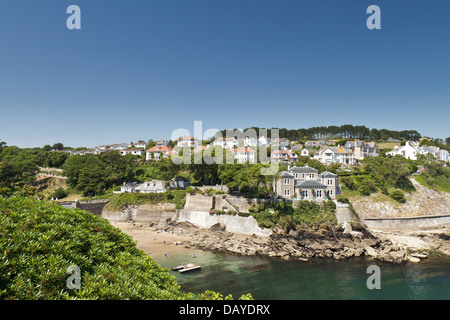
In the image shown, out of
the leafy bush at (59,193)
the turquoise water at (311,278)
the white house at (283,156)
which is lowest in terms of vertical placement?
the turquoise water at (311,278)

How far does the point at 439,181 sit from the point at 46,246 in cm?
7035

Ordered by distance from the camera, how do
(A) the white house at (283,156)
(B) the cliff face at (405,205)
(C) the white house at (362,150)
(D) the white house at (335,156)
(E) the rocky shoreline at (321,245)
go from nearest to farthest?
1. (E) the rocky shoreline at (321,245)
2. (B) the cliff face at (405,205)
3. (D) the white house at (335,156)
4. (A) the white house at (283,156)
5. (C) the white house at (362,150)

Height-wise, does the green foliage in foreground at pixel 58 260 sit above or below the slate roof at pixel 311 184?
above

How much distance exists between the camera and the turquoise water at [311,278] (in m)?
20.2

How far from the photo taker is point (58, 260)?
20.5 ft

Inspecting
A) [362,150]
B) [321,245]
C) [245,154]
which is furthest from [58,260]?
[362,150]

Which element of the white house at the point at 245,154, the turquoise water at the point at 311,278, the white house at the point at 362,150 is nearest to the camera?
the turquoise water at the point at 311,278

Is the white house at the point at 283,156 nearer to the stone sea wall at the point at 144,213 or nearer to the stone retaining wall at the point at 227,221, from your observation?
the stone retaining wall at the point at 227,221

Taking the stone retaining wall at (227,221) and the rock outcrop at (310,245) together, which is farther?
the stone retaining wall at (227,221)

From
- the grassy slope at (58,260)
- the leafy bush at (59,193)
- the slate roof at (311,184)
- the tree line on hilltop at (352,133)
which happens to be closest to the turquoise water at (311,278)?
the grassy slope at (58,260)

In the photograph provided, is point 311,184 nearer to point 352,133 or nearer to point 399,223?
point 399,223

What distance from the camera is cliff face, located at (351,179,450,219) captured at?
1607 inches

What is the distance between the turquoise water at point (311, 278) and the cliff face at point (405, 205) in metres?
13.4

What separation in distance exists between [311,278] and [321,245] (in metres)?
8.20
